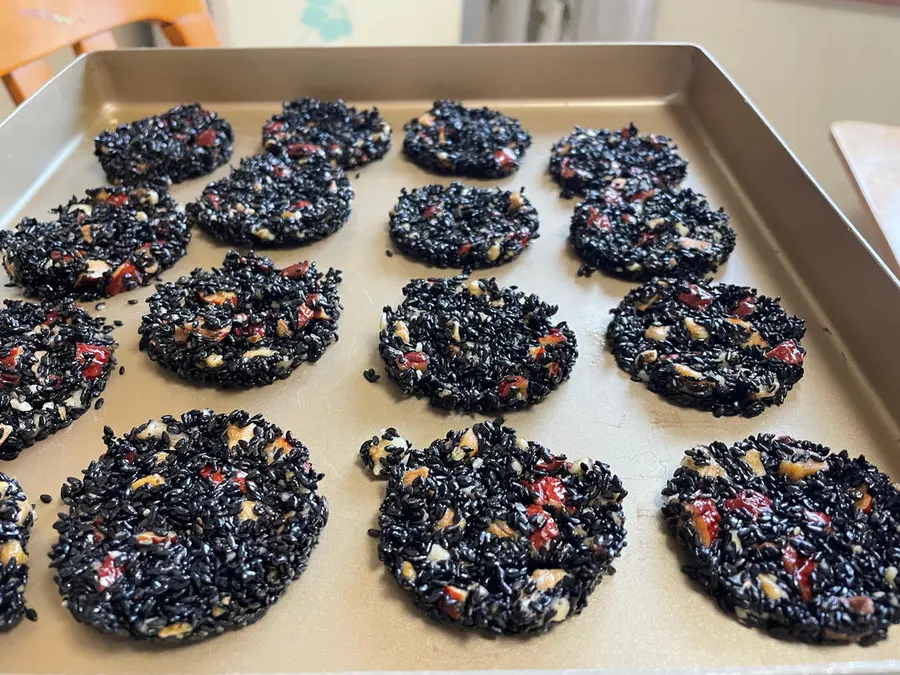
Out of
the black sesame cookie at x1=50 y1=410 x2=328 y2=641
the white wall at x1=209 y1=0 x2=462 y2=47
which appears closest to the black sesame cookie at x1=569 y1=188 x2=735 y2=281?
the black sesame cookie at x1=50 y1=410 x2=328 y2=641

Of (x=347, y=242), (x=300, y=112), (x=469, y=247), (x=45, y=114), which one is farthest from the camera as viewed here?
(x=300, y=112)

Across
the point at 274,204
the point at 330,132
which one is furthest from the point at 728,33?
the point at 274,204

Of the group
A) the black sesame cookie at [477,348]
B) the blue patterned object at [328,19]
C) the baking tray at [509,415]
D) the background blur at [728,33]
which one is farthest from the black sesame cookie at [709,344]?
the blue patterned object at [328,19]

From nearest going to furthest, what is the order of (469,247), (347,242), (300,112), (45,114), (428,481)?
1. (428,481)
2. (469,247)
3. (347,242)
4. (45,114)
5. (300,112)

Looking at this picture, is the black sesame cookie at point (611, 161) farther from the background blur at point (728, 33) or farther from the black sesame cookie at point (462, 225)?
the background blur at point (728, 33)

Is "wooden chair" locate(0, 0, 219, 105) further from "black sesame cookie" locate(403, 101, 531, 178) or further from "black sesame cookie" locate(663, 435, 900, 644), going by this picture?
"black sesame cookie" locate(663, 435, 900, 644)

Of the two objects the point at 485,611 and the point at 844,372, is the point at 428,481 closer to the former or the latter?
the point at 485,611

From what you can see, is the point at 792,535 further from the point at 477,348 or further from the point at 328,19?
the point at 328,19

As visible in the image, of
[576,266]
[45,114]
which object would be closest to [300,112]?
[45,114]
